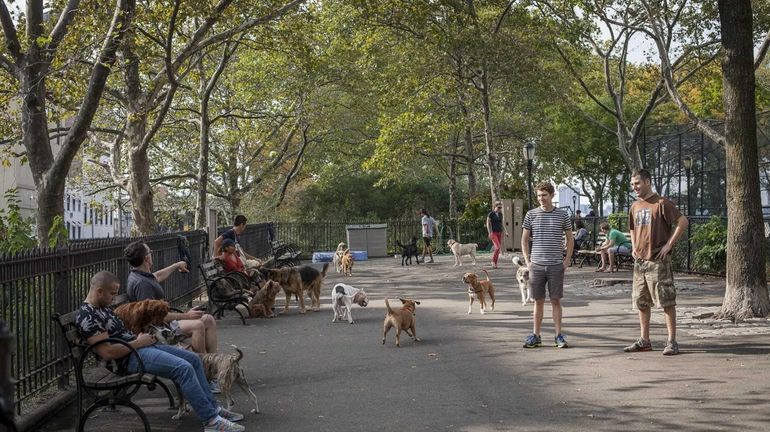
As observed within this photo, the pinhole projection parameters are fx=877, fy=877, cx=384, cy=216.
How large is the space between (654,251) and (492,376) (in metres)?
2.43

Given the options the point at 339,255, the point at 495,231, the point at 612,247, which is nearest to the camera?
the point at 612,247

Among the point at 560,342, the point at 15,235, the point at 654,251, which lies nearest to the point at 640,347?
the point at 560,342

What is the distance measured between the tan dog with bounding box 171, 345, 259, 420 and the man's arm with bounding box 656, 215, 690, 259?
4783 millimetres

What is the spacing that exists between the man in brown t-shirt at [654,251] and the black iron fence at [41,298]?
602 centimetres

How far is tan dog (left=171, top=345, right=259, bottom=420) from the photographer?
722 centimetres

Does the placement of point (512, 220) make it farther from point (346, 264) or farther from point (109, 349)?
point (109, 349)

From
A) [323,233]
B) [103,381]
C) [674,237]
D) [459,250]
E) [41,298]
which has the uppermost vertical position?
[323,233]

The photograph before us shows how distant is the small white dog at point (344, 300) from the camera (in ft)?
44.5

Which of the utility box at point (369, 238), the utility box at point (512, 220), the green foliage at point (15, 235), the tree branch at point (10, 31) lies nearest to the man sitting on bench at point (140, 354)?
the green foliage at point (15, 235)

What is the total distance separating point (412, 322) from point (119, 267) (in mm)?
3684

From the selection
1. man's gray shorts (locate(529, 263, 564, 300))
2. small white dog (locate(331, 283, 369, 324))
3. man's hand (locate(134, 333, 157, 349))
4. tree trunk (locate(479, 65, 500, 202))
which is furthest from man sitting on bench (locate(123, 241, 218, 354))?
tree trunk (locate(479, 65, 500, 202))

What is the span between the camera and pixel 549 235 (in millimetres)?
10328

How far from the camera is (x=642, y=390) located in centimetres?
788

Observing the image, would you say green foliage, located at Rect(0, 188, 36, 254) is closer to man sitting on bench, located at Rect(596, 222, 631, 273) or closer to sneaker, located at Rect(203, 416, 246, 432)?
sneaker, located at Rect(203, 416, 246, 432)
